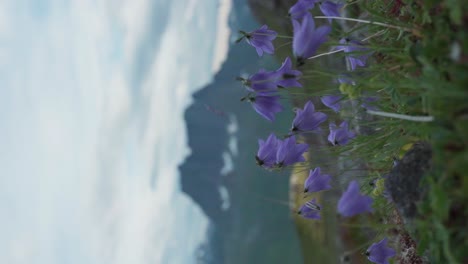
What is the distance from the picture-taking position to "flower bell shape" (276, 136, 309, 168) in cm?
183

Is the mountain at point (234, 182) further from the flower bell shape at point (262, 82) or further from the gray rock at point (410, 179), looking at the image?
the gray rock at point (410, 179)

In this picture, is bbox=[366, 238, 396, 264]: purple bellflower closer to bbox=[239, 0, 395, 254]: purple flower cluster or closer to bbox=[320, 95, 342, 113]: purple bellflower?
bbox=[239, 0, 395, 254]: purple flower cluster

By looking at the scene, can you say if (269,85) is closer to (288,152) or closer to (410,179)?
(288,152)

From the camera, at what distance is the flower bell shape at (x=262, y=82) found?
1.60 meters

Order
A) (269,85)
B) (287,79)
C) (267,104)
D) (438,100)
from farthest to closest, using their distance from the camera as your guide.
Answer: (267,104) → (269,85) → (287,79) → (438,100)

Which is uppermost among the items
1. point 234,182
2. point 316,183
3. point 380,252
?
point 316,183

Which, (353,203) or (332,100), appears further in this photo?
(332,100)

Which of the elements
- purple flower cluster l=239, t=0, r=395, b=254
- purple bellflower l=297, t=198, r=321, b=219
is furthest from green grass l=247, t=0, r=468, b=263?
purple bellflower l=297, t=198, r=321, b=219

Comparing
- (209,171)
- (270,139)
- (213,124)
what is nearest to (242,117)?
(213,124)

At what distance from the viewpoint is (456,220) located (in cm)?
99

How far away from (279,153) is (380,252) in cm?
55

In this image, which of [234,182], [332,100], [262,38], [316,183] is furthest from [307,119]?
[234,182]

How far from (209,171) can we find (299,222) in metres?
2.96

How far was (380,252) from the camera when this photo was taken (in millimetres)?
1877
